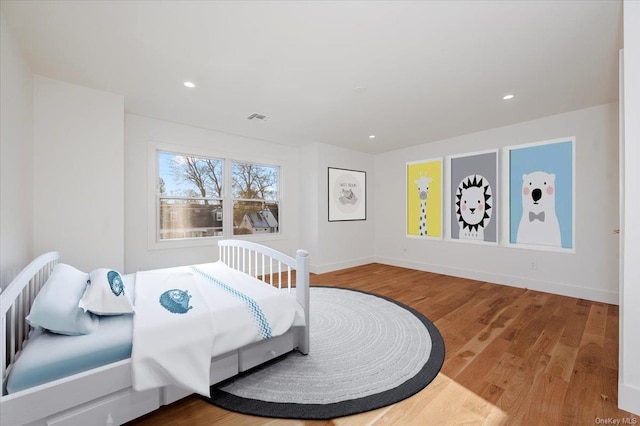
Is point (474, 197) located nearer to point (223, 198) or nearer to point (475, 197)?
point (475, 197)

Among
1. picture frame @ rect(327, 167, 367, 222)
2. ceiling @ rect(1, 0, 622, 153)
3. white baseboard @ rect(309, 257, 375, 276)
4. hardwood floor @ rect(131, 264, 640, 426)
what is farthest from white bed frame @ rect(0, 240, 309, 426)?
picture frame @ rect(327, 167, 367, 222)

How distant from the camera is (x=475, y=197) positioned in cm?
429

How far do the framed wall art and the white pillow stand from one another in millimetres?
4777

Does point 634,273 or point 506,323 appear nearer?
point 634,273

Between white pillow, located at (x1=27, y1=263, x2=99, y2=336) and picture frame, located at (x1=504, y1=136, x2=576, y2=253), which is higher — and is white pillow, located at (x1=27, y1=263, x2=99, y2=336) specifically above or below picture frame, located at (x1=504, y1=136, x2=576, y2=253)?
below

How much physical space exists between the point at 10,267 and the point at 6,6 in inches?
69.5

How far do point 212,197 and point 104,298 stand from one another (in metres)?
2.71

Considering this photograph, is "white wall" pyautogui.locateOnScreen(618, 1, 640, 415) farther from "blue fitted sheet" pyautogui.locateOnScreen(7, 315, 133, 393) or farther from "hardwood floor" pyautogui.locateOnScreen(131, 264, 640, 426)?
"blue fitted sheet" pyautogui.locateOnScreen(7, 315, 133, 393)

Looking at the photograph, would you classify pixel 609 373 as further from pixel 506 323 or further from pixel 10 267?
pixel 10 267

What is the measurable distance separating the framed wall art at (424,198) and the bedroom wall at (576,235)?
0.24 metres

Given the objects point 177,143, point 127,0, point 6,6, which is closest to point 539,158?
point 127,0

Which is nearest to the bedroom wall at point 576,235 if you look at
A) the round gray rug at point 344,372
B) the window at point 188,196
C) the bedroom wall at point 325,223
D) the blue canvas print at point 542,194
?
the blue canvas print at point 542,194

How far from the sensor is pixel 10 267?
1904 mm

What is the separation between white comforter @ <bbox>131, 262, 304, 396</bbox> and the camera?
133 cm
